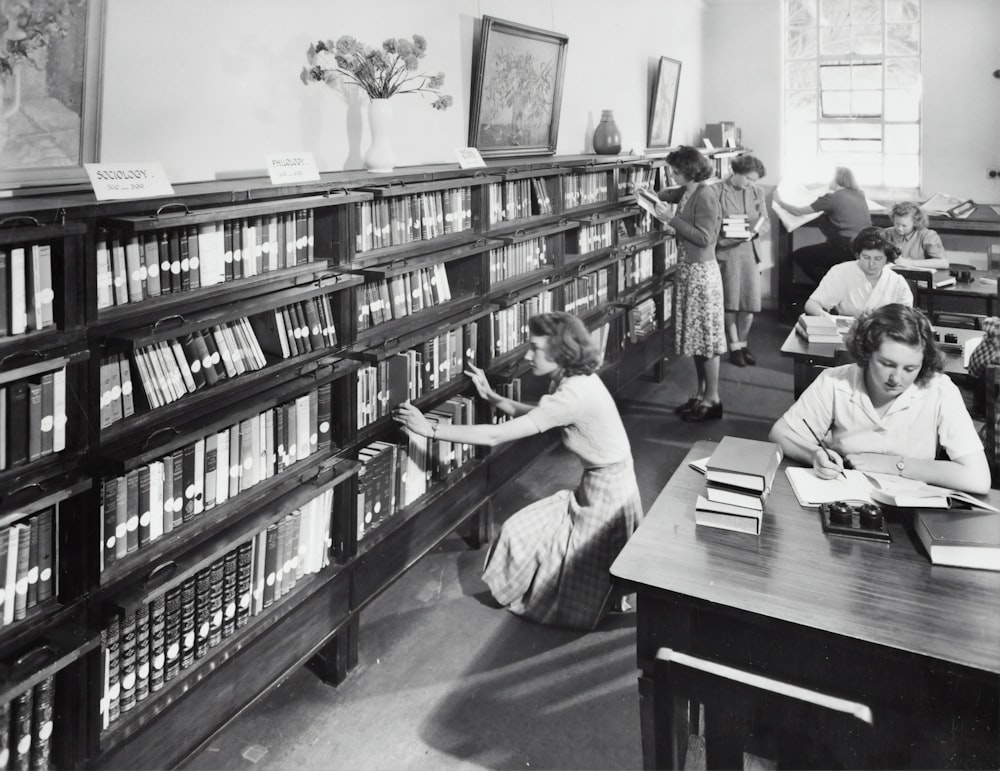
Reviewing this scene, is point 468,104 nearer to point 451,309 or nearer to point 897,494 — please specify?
point 451,309

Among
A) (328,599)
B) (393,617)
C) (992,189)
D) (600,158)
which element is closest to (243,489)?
(328,599)

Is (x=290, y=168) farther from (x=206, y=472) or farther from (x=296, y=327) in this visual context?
(x=206, y=472)

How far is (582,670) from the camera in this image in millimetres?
2869

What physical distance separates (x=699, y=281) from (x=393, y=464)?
3044mm

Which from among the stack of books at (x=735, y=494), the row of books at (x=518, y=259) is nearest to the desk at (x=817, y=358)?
the row of books at (x=518, y=259)

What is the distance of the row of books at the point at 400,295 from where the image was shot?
9.74 feet

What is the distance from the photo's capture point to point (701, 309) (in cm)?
543

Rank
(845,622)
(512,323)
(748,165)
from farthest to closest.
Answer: (748,165), (512,323), (845,622)

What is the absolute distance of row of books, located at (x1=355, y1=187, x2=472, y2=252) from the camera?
2.93 m

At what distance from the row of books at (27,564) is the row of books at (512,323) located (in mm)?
2195

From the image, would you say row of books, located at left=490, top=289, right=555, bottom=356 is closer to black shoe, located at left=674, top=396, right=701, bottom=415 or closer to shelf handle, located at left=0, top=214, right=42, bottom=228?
black shoe, located at left=674, top=396, right=701, bottom=415

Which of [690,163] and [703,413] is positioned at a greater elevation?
[690,163]

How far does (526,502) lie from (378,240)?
5.88 feet

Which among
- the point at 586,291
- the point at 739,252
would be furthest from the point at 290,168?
the point at 739,252
